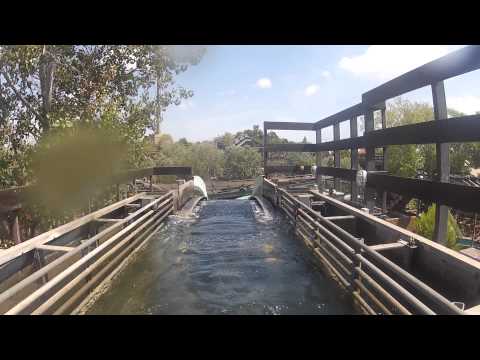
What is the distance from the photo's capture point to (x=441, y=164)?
458cm

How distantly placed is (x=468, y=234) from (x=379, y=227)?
838cm

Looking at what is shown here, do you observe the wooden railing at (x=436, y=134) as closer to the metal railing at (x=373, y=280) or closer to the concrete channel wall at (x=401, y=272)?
the concrete channel wall at (x=401, y=272)

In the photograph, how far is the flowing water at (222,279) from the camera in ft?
13.9

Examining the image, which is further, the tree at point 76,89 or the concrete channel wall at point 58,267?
the tree at point 76,89

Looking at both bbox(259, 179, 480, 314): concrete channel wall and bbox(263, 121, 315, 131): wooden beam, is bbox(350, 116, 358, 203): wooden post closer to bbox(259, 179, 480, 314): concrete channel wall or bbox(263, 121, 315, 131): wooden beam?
bbox(259, 179, 480, 314): concrete channel wall

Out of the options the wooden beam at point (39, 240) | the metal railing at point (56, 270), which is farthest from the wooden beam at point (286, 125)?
the wooden beam at point (39, 240)

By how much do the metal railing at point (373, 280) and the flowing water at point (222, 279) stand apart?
0.27 metres

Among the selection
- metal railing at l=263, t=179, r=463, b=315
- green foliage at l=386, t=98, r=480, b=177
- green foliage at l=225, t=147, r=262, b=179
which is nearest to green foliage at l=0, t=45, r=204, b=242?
metal railing at l=263, t=179, r=463, b=315

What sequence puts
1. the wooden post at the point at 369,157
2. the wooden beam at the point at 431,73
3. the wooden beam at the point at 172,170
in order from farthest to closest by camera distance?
the wooden beam at the point at 172,170
the wooden post at the point at 369,157
the wooden beam at the point at 431,73

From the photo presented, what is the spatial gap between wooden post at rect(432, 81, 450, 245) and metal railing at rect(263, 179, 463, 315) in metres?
1.10

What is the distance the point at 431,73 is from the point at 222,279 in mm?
4416

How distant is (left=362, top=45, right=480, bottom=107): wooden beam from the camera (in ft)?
12.3

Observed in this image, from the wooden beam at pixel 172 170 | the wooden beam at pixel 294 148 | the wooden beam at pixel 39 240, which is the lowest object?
the wooden beam at pixel 39 240
